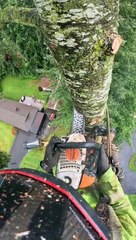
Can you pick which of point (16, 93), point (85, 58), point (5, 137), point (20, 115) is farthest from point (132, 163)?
point (85, 58)

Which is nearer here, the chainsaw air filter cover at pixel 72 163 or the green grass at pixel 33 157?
the chainsaw air filter cover at pixel 72 163

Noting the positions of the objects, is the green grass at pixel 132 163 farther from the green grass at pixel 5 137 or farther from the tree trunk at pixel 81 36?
the tree trunk at pixel 81 36

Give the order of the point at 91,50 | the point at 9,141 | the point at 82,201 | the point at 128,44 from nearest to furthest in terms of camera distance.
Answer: the point at 91,50
the point at 82,201
the point at 128,44
the point at 9,141

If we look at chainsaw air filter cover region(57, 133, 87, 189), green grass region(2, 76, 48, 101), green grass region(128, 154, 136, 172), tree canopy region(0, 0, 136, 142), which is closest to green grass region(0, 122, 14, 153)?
green grass region(2, 76, 48, 101)

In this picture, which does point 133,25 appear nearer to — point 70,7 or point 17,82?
point 70,7

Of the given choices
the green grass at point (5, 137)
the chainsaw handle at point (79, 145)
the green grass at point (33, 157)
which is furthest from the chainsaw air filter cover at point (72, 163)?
the green grass at point (5, 137)

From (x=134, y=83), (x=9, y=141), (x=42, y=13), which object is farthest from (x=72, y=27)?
(x=9, y=141)

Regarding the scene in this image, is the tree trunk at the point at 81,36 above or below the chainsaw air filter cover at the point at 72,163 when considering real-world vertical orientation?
above
